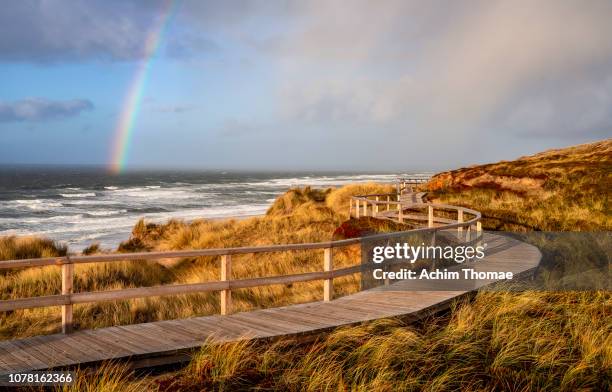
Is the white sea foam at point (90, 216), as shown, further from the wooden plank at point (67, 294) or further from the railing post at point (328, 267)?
the wooden plank at point (67, 294)

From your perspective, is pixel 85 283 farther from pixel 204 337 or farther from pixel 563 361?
pixel 563 361

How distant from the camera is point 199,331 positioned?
7.04m

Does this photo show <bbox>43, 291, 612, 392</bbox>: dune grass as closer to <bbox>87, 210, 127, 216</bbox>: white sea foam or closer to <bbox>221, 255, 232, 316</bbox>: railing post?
<bbox>221, 255, 232, 316</bbox>: railing post

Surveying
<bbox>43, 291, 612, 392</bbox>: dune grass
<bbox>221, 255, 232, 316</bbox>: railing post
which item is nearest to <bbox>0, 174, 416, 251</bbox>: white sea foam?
<bbox>221, 255, 232, 316</bbox>: railing post

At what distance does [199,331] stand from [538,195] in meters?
23.3

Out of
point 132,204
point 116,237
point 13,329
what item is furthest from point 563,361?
point 132,204

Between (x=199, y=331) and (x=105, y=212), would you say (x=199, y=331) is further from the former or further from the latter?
(x=105, y=212)

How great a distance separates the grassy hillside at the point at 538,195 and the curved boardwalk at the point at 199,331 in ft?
38.3

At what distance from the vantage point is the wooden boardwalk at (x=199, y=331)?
Answer: 5.95 meters

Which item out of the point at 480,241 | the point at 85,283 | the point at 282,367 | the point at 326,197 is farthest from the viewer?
the point at 326,197

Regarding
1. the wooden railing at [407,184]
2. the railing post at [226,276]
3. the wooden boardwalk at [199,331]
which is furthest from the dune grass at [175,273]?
the wooden railing at [407,184]

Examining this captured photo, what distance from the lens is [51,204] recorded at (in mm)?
55875

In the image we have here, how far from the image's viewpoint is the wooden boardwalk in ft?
19.5

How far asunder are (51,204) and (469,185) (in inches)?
1690
